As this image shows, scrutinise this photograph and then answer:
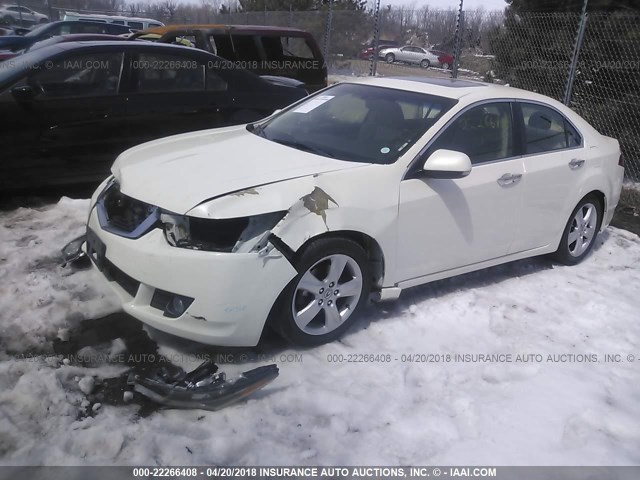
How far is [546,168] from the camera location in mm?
4582

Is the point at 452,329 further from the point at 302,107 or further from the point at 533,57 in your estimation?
the point at 533,57

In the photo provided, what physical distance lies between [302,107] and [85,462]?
10.0 feet

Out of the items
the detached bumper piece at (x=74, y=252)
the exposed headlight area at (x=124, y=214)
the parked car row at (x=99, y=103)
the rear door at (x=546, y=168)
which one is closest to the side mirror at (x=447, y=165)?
the rear door at (x=546, y=168)

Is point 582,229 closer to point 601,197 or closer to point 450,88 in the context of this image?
point 601,197

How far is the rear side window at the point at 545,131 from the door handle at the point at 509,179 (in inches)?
11.6

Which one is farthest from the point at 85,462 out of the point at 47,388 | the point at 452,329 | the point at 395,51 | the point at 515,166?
the point at 395,51

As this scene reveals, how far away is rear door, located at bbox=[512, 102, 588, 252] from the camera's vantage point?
452 cm

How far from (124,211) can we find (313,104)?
182 cm

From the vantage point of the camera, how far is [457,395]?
3283 millimetres

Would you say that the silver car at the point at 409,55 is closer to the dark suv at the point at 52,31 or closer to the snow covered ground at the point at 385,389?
the dark suv at the point at 52,31

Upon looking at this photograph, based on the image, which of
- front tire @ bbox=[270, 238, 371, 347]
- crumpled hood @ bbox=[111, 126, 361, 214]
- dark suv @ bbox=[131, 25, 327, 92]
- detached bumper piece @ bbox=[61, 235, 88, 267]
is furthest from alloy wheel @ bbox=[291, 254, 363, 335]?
dark suv @ bbox=[131, 25, 327, 92]

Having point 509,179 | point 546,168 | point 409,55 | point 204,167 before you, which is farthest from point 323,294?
point 409,55

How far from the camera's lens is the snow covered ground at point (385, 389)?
2748mm

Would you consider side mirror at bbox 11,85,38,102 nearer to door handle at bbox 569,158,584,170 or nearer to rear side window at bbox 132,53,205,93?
rear side window at bbox 132,53,205,93
